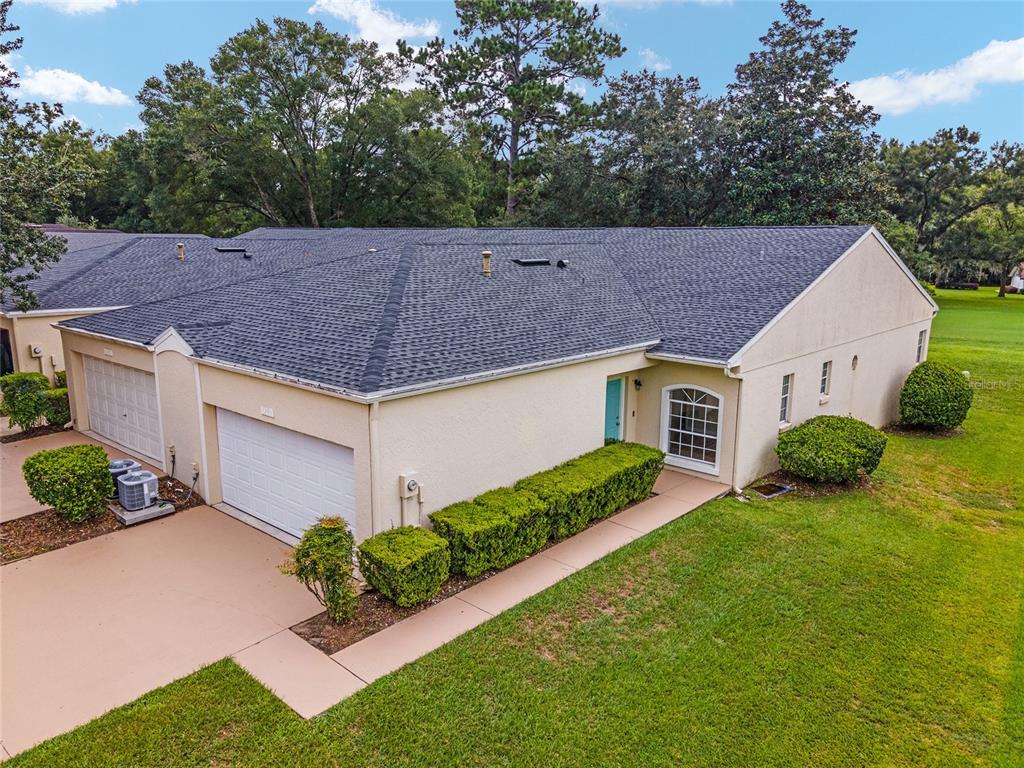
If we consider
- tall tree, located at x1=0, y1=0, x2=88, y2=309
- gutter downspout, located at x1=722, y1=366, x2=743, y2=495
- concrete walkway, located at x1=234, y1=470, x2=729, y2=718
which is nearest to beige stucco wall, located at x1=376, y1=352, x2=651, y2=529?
concrete walkway, located at x1=234, y1=470, x2=729, y2=718

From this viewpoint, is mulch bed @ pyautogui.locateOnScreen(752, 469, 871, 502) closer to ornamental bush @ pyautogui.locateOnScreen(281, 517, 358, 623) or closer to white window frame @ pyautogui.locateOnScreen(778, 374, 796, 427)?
white window frame @ pyautogui.locateOnScreen(778, 374, 796, 427)

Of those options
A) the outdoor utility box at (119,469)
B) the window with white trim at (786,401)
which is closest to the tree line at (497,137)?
the window with white trim at (786,401)

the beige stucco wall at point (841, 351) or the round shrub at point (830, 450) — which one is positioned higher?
the beige stucco wall at point (841, 351)

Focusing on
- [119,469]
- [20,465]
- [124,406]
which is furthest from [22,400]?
[119,469]

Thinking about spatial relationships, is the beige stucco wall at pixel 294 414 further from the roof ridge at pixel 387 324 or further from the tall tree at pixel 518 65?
the tall tree at pixel 518 65

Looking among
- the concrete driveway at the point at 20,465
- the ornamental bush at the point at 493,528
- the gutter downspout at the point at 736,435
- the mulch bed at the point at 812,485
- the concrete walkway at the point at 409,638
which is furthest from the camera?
the mulch bed at the point at 812,485

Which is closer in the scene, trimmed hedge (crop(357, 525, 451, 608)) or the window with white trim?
trimmed hedge (crop(357, 525, 451, 608))

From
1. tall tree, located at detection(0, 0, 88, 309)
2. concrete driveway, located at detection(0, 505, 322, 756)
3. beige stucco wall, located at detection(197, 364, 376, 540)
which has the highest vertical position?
tall tree, located at detection(0, 0, 88, 309)
